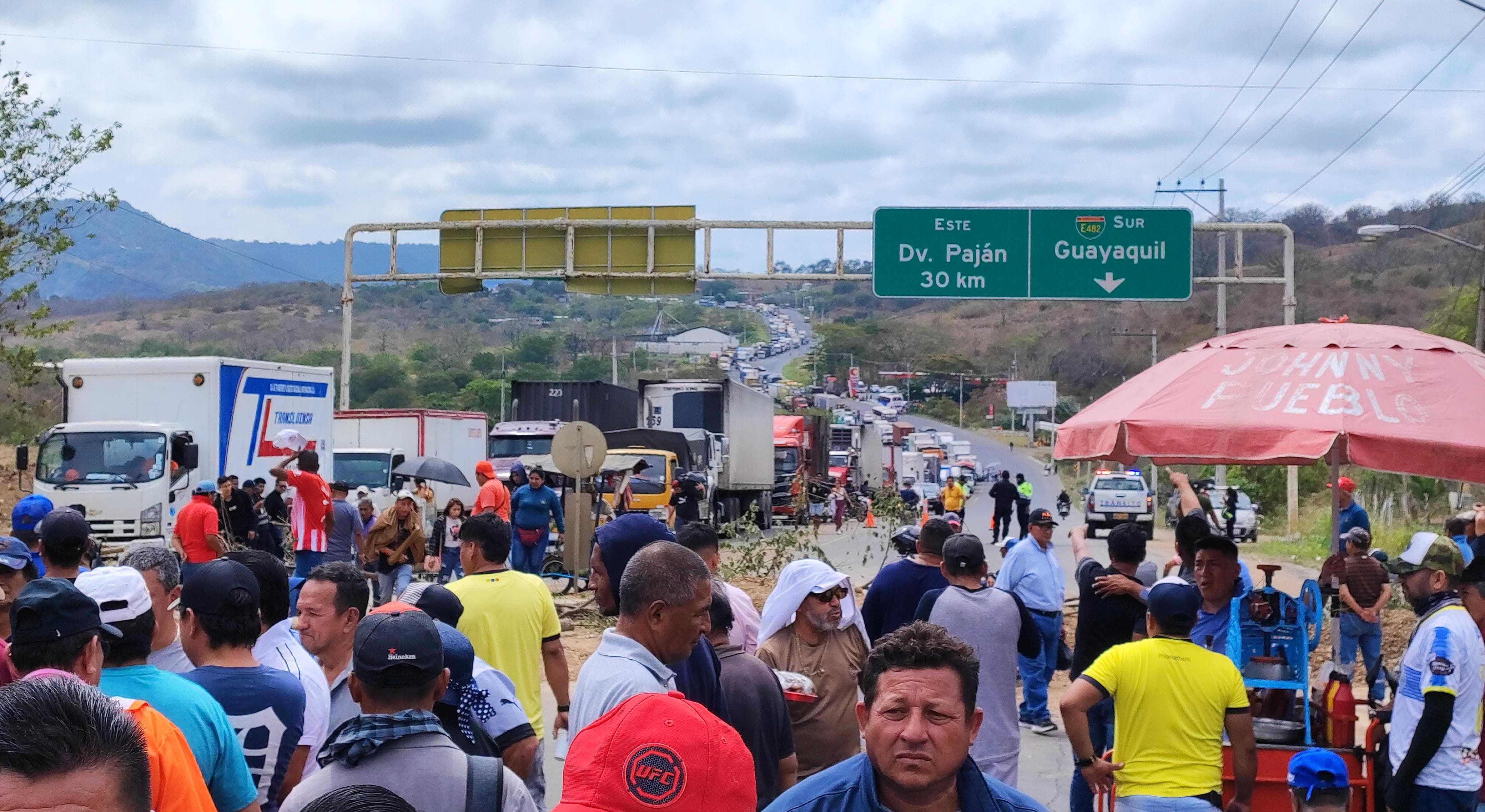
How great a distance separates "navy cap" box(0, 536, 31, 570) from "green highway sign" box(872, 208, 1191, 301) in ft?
54.9

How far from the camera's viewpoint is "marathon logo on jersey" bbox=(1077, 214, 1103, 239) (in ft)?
→ 69.3

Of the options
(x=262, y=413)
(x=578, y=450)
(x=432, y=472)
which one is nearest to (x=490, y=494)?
(x=578, y=450)

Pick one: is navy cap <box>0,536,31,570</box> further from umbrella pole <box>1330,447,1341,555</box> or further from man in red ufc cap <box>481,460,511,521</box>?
man in red ufc cap <box>481,460,511,521</box>

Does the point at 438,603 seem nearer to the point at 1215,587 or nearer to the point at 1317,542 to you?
the point at 1215,587

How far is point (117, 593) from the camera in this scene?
3.91 metres

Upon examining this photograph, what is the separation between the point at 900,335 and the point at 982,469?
63.9m

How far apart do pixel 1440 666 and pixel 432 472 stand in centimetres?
1648

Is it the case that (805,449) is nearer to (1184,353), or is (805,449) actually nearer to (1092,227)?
(1092,227)

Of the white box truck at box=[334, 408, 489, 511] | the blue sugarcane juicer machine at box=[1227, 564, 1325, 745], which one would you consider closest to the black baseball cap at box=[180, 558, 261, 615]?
the blue sugarcane juicer machine at box=[1227, 564, 1325, 745]

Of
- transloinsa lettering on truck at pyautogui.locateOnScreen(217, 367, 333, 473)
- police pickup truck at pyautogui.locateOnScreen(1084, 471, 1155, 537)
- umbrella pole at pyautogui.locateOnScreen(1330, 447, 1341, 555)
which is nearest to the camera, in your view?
umbrella pole at pyautogui.locateOnScreen(1330, 447, 1341, 555)

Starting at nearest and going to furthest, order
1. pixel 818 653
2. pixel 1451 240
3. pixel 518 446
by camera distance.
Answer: pixel 818 653 → pixel 1451 240 → pixel 518 446

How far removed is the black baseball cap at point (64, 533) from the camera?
591 cm

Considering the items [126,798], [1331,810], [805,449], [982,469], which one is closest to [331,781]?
[126,798]

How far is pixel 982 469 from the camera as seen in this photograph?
95.8 m
